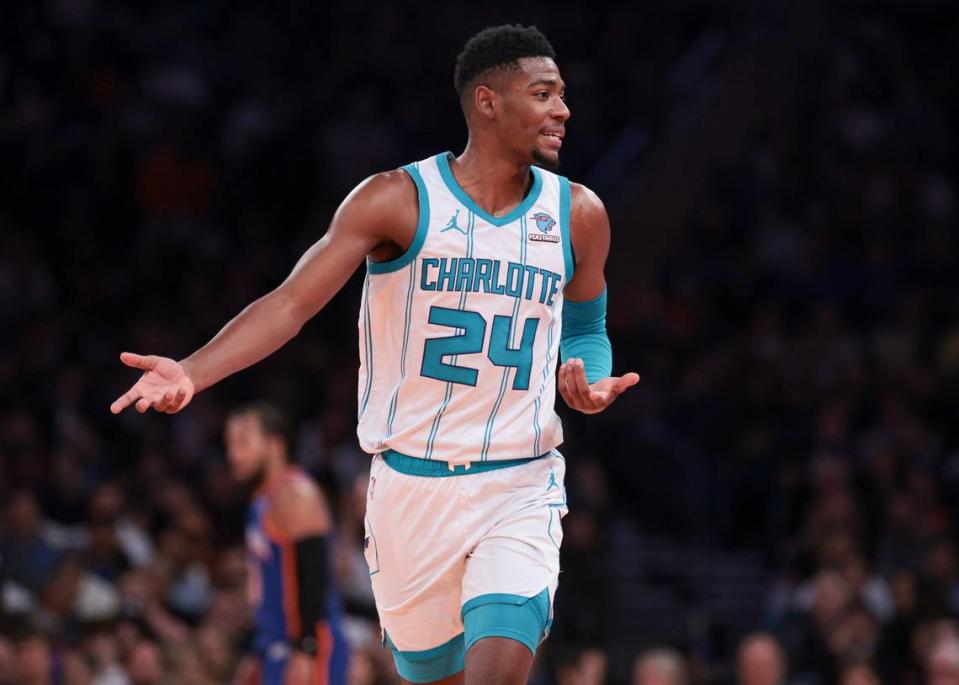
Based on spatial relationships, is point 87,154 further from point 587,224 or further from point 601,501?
point 587,224

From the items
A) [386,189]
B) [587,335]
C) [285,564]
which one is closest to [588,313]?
[587,335]

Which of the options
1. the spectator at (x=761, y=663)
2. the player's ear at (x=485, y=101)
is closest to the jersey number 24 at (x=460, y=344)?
the player's ear at (x=485, y=101)

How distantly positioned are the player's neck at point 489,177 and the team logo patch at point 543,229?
0.09 meters

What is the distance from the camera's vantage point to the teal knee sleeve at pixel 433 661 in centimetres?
475

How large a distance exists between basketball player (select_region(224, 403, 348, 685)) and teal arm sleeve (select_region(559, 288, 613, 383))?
250 cm

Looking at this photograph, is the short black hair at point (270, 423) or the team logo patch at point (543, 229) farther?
the short black hair at point (270, 423)

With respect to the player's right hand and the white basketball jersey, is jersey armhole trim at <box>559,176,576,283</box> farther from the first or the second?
the player's right hand

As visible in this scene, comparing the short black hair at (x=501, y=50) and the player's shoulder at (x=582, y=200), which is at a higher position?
the short black hair at (x=501, y=50)

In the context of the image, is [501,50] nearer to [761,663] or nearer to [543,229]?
[543,229]

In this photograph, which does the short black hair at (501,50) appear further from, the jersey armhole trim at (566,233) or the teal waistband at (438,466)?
the teal waistband at (438,466)

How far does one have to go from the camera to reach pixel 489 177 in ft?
15.8

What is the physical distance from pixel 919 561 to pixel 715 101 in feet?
22.1

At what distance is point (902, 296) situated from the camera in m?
13.0

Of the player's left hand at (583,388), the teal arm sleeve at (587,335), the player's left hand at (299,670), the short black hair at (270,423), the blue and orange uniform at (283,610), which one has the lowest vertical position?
the player's left hand at (299,670)
